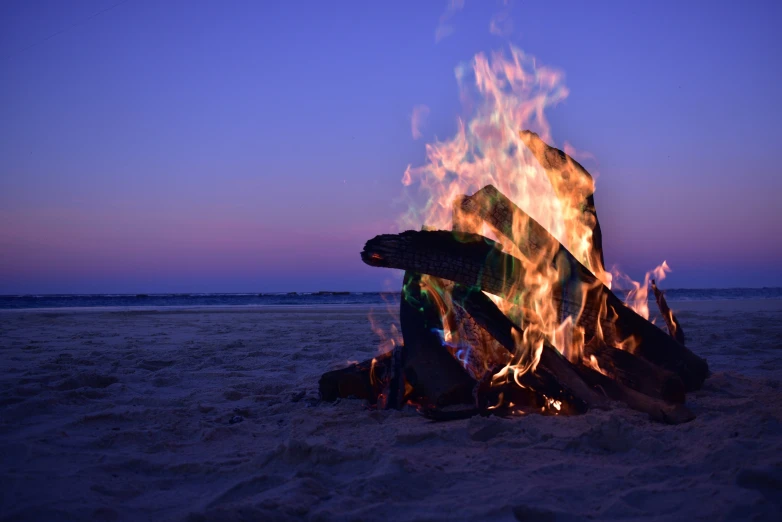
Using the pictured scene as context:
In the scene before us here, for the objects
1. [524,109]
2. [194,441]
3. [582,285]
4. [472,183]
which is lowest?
[194,441]

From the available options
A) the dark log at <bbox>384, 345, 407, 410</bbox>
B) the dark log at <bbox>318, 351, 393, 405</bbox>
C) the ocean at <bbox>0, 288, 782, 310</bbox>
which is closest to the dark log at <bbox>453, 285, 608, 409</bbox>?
the dark log at <bbox>384, 345, 407, 410</bbox>

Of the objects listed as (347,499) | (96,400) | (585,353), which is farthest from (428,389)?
(96,400)

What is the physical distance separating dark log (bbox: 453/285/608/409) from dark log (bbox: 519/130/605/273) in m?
1.16

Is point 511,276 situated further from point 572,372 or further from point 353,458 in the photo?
point 353,458

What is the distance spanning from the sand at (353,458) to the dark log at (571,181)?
1.50 metres

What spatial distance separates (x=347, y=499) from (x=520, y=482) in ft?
2.93

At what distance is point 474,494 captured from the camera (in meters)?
2.60

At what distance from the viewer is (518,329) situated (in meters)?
4.15

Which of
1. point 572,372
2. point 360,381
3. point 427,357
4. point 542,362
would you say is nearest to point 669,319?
point 572,372

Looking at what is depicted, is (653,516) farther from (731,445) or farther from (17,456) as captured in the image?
(17,456)

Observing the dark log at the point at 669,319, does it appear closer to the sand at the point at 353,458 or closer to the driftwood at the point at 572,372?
the sand at the point at 353,458

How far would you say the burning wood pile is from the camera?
397 centimetres

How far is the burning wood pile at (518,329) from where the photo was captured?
397 cm

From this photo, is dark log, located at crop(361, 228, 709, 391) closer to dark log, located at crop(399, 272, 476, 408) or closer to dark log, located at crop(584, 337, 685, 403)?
dark log, located at crop(584, 337, 685, 403)
